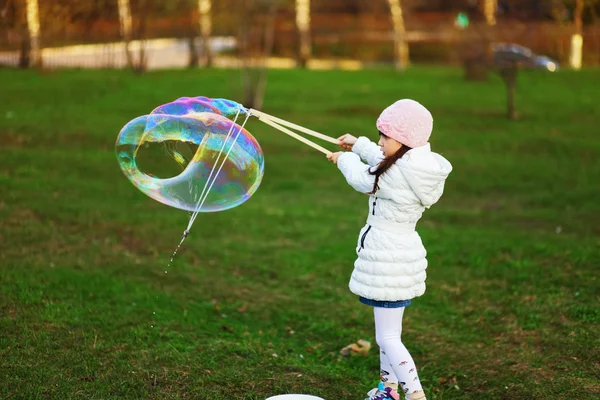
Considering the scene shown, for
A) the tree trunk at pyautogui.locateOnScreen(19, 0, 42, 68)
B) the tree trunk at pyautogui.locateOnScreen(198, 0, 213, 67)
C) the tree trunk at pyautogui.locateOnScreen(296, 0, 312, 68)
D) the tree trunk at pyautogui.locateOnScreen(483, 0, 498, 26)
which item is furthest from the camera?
the tree trunk at pyautogui.locateOnScreen(296, 0, 312, 68)

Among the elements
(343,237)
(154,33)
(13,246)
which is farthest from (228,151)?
(154,33)

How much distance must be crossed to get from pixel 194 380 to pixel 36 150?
8236 millimetres

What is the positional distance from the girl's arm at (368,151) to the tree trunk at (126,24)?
21.5m

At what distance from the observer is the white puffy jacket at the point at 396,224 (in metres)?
4.93

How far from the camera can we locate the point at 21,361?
580 centimetres

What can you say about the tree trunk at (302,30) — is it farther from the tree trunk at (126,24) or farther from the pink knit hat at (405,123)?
the pink knit hat at (405,123)

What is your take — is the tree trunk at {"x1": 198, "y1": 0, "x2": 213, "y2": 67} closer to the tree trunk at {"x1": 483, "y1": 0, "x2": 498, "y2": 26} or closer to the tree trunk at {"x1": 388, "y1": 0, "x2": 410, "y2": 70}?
the tree trunk at {"x1": 388, "y1": 0, "x2": 410, "y2": 70}

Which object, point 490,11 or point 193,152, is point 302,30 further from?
point 193,152

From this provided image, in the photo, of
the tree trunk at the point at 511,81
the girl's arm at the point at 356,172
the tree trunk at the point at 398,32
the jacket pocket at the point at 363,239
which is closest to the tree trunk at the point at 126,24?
the tree trunk at the point at 398,32

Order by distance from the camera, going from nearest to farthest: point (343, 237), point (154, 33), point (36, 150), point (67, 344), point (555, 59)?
point (67, 344) < point (343, 237) < point (36, 150) < point (555, 59) < point (154, 33)

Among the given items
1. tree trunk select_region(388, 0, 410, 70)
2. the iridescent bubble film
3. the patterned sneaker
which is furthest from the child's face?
tree trunk select_region(388, 0, 410, 70)

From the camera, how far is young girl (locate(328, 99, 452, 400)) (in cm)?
490

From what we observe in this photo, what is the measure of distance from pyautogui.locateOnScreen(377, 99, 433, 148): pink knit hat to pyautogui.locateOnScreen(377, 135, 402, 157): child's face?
44 millimetres

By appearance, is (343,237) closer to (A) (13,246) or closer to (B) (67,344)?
(A) (13,246)
